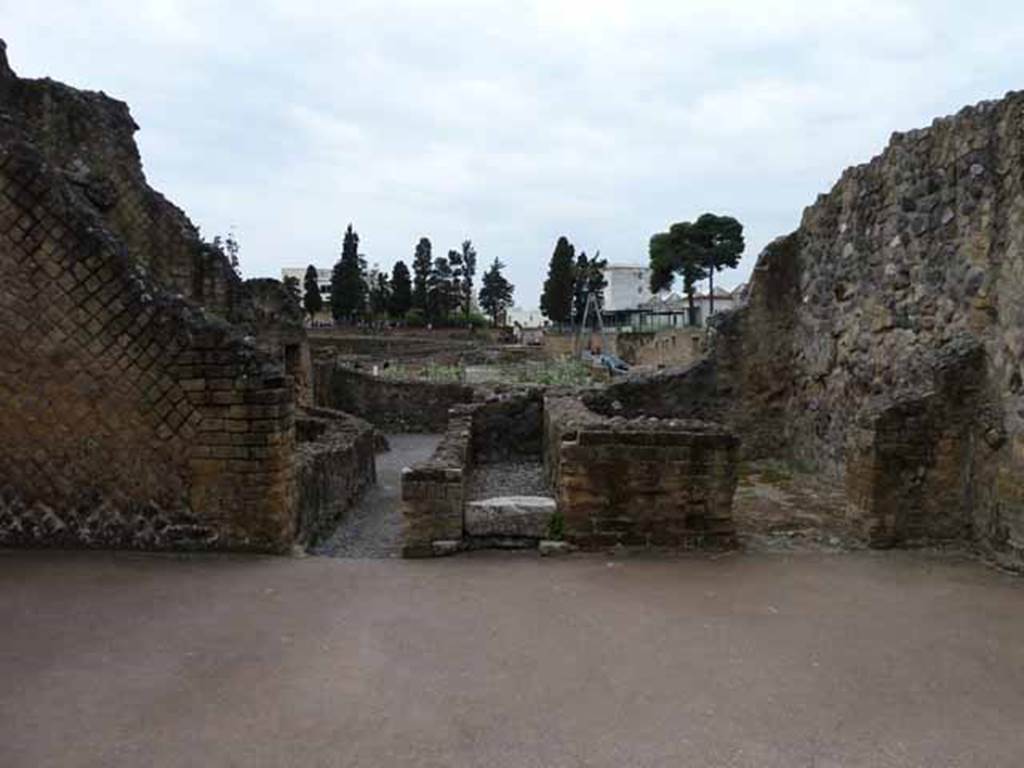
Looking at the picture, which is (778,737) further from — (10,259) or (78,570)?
(10,259)

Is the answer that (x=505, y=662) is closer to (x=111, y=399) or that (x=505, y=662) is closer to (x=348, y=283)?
(x=111, y=399)

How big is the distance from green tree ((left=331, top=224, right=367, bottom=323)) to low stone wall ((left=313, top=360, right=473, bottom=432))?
168ft

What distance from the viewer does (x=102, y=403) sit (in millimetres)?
5805

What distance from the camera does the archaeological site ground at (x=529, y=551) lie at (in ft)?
11.6

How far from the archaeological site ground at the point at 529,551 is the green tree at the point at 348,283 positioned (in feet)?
207

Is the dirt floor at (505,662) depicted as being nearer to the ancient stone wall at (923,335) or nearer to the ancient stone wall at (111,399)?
the ancient stone wall at (111,399)

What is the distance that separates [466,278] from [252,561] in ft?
318

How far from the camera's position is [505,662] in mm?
4168

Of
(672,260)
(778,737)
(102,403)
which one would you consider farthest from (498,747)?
(672,260)

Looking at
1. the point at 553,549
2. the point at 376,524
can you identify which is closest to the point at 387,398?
the point at 376,524

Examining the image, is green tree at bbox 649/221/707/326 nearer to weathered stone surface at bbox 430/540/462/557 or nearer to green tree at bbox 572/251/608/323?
green tree at bbox 572/251/608/323

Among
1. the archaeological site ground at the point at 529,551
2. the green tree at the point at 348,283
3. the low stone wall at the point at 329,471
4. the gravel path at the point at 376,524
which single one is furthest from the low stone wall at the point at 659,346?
the green tree at the point at 348,283

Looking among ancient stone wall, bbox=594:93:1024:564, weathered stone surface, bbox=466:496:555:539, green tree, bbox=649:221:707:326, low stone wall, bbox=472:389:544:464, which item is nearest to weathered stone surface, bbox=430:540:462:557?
weathered stone surface, bbox=466:496:555:539

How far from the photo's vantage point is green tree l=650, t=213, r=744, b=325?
218 ft
